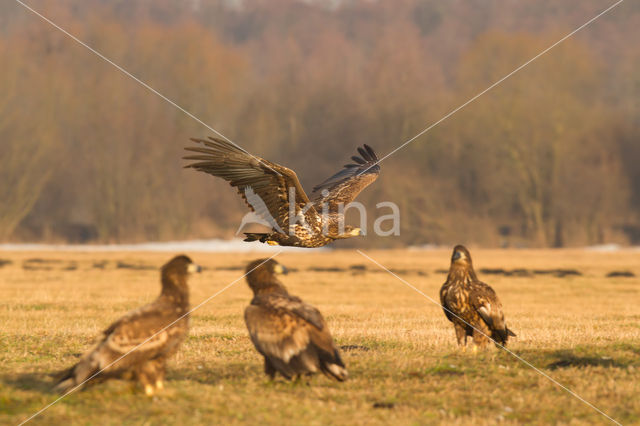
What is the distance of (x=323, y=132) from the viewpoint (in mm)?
57562

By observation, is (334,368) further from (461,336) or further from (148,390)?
(461,336)

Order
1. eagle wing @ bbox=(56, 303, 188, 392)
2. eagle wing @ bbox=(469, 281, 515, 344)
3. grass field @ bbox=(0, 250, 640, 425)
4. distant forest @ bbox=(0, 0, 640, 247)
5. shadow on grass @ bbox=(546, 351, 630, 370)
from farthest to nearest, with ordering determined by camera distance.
A: distant forest @ bbox=(0, 0, 640, 247)
eagle wing @ bbox=(469, 281, 515, 344)
shadow on grass @ bbox=(546, 351, 630, 370)
grass field @ bbox=(0, 250, 640, 425)
eagle wing @ bbox=(56, 303, 188, 392)

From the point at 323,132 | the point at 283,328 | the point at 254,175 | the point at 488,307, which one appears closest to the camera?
the point at 283,328

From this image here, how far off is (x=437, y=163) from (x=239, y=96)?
17631mm

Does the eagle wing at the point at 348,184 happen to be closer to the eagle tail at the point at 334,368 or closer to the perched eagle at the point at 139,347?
the eagle tail at the point at 334,368

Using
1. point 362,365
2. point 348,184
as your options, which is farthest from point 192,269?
point 348,184

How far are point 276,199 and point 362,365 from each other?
3.71m

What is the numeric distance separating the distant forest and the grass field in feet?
87.3

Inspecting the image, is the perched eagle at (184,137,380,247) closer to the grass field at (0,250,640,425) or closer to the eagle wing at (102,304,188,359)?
the grass field at (0,250,640,425)

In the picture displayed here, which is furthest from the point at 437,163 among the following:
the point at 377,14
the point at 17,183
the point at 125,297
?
the point at 377,14

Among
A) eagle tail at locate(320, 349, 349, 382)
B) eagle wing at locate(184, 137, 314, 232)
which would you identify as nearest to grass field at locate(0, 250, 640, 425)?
eagle tail at locate(320, 349, 349, 382)

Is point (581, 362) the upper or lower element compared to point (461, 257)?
lower

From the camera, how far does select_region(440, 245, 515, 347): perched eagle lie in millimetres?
10969

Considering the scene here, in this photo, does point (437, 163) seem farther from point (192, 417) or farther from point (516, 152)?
point (192, 417)
